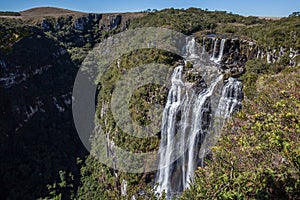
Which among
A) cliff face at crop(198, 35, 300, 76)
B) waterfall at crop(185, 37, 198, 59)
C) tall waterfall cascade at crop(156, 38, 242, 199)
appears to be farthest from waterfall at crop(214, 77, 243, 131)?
waterfall at crop(185, 37, 198, 59)

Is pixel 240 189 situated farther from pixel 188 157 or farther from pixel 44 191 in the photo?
pixel 44 191

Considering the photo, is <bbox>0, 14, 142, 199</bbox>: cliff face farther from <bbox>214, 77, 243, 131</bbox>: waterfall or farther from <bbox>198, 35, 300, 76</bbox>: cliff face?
<bbox>198, 35, 300, 76</bbox>: cliff face

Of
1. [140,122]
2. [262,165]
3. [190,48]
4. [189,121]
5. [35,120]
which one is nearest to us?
[262,165]

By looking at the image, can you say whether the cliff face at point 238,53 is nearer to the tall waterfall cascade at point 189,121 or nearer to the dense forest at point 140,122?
the dense forest at point 140,122

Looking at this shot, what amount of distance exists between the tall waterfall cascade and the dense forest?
98 cm

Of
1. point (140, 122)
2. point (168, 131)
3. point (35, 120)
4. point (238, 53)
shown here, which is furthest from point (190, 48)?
point (35, 120)

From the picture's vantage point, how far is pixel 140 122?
56.2ft

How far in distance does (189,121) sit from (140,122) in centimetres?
427

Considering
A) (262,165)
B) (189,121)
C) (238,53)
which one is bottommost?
(189,121)

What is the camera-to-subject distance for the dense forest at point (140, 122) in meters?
3.48

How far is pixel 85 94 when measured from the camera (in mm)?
30406

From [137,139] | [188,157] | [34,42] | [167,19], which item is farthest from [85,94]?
[188,157]

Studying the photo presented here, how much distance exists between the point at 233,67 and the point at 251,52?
5.92 feet

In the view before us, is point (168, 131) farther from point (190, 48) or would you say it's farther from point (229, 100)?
point (190, 48)
